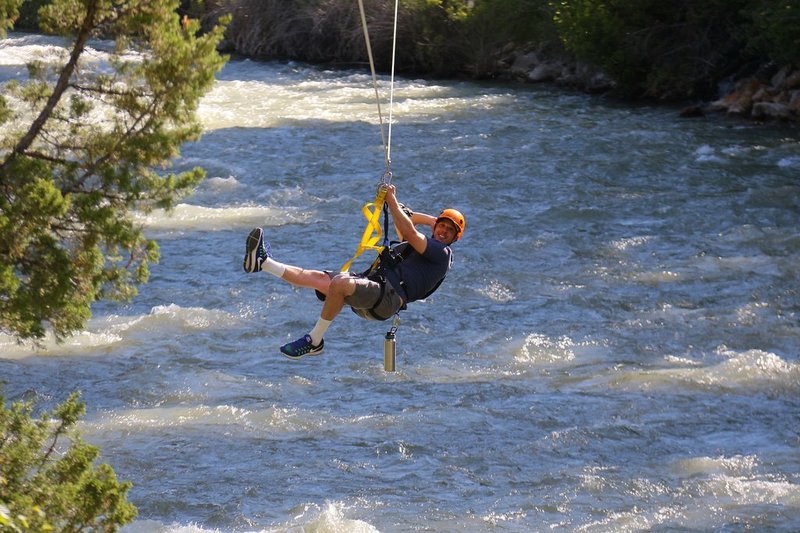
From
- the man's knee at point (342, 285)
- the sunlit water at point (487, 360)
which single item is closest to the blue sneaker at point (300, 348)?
the man's knee at point (342, 285)

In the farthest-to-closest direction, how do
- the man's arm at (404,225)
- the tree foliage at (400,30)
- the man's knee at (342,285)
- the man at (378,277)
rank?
the tree foliage at (400,30), the man's knee at (342,285), the man at (378,277), the man's arm at (404,225)

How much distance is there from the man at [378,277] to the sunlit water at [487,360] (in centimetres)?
135

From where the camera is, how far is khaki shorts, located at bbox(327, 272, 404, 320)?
28.4 ft

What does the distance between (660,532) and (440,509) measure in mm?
1513

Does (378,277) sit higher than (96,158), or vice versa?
(96,158)

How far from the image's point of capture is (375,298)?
867 centimetres

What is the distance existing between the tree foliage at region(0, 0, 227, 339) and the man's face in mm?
3093

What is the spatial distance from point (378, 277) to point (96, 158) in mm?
3011

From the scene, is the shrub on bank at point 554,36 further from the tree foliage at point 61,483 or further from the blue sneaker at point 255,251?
the tree foliage at point 61,483

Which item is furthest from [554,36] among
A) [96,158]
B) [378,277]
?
[96,158]

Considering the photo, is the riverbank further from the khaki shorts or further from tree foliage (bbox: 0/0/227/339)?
tree foliage (bbox: 0/0/227/339)

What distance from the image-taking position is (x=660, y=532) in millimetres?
8406

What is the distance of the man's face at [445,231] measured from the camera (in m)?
9.06

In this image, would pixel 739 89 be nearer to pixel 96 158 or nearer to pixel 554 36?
pixel 554 36
